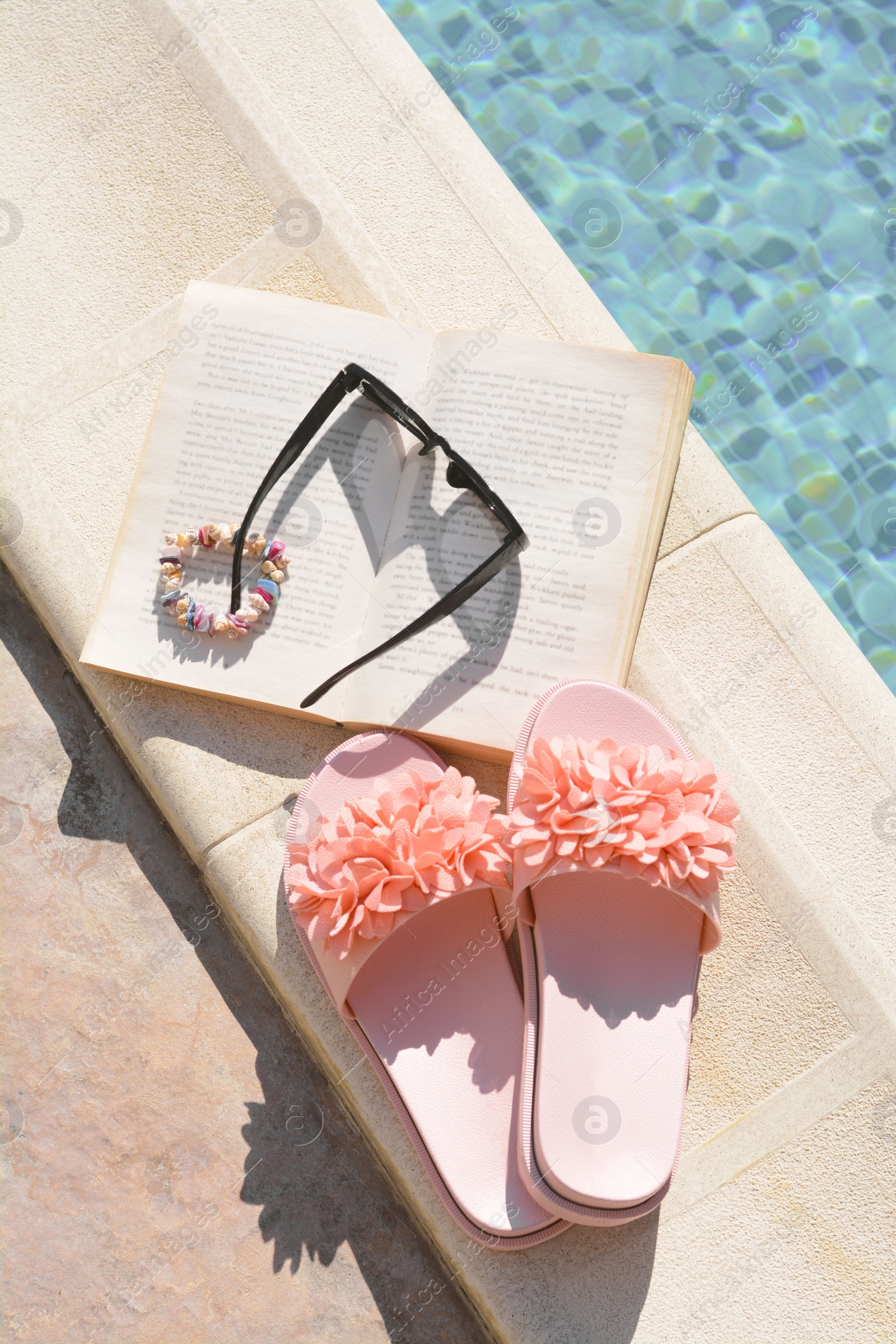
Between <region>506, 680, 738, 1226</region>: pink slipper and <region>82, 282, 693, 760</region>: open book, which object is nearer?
<region>506, 680, 738, 1226</region>: pink slipper

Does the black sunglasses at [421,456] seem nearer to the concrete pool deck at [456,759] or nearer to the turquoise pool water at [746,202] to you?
the concrete pool deck at [456,759]

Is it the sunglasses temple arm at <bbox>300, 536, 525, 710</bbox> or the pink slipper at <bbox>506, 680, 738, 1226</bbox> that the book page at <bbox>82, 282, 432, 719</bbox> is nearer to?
the sunglasses temple arm at <bbox>300, 536, 525, 710</bbox>

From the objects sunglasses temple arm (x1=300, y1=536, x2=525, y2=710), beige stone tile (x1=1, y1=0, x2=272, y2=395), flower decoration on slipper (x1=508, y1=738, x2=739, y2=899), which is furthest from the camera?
beige stone tile (x1=1, y1=0, x2=272, y2=395)

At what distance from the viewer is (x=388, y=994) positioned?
3.34ft

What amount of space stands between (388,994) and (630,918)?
290 mm

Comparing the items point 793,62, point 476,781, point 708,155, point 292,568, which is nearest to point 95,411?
point 292,568

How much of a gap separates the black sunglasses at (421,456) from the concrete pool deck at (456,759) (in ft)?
0.53

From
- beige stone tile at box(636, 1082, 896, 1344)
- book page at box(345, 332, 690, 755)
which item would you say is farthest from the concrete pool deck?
book page at box(345, 332, 690, 755)

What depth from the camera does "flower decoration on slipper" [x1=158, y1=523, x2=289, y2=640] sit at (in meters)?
1.09

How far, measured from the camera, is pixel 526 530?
1.09m

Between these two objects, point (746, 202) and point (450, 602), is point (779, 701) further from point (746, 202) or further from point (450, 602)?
point (746, 202)

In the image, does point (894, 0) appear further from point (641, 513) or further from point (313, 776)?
point (313, 776)

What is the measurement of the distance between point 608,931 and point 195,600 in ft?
2.09

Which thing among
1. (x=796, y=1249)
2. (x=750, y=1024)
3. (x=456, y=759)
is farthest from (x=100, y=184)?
(x=796, y=1249)
